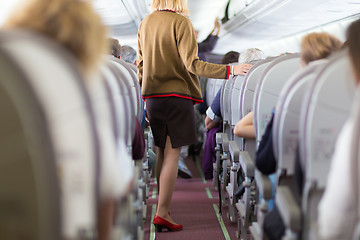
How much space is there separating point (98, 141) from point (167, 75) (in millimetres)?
2301

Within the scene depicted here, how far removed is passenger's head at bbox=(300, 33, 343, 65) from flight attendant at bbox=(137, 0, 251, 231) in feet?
4.10

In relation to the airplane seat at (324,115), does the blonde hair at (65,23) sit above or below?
above

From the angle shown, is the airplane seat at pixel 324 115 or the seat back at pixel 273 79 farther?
the seat back at pixel 273 79

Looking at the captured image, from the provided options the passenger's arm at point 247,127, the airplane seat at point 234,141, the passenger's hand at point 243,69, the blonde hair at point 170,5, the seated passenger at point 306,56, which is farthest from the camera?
the blonde hair at point 170,5

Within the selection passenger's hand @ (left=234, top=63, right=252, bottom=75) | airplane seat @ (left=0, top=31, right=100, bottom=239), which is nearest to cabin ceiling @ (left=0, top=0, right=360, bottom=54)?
passenger's hand @ (left=234, top=63, right=252, bottom=75)

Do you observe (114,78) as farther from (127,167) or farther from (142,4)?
(142,4)

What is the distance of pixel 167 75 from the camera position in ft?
11.5

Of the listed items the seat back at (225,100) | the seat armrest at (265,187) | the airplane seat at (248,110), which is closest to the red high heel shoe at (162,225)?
the airplane seat at (248,110)

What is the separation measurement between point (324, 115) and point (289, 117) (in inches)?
12.7

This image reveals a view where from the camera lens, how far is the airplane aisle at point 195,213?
12.3ft

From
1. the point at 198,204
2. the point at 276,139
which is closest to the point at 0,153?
the point at 276,139

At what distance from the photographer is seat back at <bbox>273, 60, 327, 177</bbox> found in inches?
75.7

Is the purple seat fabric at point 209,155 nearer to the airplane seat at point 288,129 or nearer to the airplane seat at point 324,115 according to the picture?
the airplane seat at point 288,129

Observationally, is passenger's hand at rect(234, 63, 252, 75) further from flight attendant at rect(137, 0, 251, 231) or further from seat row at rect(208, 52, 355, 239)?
seat row at rect(208, 52, 355, 239)
